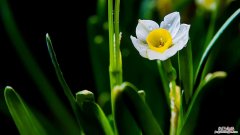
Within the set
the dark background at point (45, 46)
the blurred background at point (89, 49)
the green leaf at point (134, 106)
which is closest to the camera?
the green leaf at point (134, 106)

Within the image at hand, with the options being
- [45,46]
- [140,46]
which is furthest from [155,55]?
[45,46]

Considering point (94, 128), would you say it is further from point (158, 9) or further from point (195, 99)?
point (158, 9)

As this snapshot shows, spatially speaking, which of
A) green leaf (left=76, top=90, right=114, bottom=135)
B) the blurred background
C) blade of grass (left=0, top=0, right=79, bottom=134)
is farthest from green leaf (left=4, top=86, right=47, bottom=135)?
blade of grass (left=0, top=0, right=79, bottom=134)

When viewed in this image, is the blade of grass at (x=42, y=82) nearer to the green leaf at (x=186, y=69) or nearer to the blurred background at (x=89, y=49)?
the blurred background at (x=89, y=49)

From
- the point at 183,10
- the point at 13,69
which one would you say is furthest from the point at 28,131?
the point at 183,10

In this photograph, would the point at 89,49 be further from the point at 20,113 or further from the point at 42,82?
the point at 20,113

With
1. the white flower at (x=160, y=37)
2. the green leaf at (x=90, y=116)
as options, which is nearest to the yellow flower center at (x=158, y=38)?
the white flower at (x=160, y=37)

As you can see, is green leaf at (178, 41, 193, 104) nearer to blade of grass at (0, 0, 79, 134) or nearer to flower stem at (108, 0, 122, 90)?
flower stem at (108, 0, 122, 90)
